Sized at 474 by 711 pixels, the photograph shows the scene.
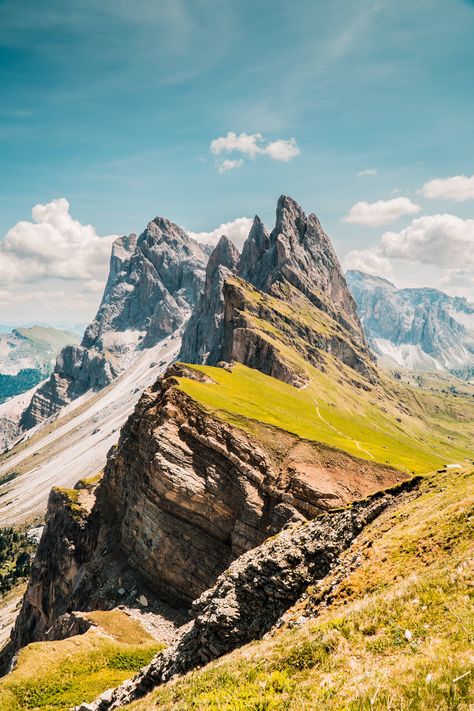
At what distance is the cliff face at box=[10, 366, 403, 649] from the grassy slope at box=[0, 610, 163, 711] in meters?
15.1

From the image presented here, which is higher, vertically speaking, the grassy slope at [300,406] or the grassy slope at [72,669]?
the grassy slope at [300,406]

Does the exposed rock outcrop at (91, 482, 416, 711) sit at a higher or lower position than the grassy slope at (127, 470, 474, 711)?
lower

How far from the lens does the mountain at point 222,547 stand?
21391 millimetres

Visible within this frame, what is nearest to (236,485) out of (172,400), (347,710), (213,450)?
(213,450)

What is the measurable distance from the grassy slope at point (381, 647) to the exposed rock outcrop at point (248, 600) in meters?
3.56

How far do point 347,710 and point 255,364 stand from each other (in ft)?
501

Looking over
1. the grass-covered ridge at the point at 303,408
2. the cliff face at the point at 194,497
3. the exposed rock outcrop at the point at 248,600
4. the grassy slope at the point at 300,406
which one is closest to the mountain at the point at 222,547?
the exposed rock outcrop at the point at 248,600

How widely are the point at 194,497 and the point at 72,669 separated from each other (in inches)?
1065

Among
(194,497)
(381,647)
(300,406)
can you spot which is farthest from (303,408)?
(381,647)

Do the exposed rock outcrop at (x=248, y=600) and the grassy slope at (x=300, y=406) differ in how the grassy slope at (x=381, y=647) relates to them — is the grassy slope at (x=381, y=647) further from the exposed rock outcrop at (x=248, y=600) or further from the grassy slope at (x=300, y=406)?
the grassy slope at (x=300, y=406)

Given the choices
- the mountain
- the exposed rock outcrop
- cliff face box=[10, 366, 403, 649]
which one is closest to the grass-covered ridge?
the mountain

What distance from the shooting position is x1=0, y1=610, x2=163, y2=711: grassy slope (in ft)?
115

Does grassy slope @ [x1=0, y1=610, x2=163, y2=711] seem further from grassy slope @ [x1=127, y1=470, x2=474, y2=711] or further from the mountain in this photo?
grassy slope @ [x1=127, y1=470, x2=474, y2=711]

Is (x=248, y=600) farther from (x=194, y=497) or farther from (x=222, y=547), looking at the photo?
(x=222, y=547)
